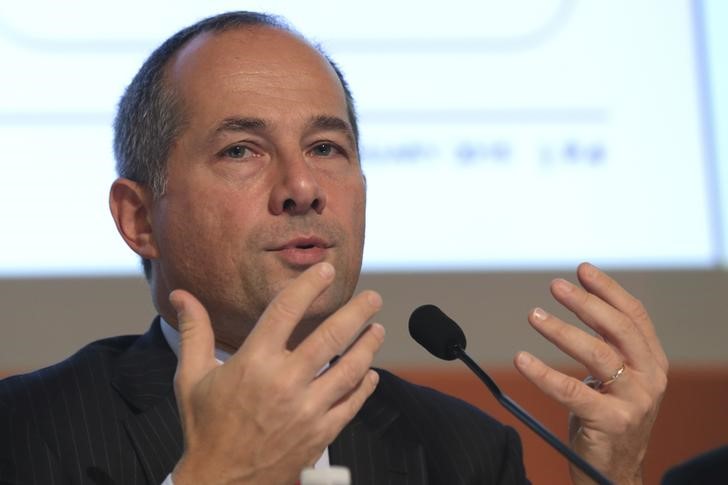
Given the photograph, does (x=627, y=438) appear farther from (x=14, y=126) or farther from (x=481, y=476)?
(x=14, y=126)

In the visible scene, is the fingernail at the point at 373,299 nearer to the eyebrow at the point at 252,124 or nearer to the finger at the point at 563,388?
the finger at the point at 563,388

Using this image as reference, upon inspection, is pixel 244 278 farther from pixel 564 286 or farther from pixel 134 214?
pixel 564 286

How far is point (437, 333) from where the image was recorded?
1.97m

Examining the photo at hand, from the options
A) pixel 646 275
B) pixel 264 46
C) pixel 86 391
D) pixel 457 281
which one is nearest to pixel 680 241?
pixel 646 275

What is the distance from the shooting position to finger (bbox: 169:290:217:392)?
5.52ft

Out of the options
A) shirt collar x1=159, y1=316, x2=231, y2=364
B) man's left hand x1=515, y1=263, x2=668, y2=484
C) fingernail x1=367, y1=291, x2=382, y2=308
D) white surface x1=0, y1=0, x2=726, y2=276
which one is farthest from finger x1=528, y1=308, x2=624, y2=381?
white surface x1=0, y1=0, x2=726, y2=276

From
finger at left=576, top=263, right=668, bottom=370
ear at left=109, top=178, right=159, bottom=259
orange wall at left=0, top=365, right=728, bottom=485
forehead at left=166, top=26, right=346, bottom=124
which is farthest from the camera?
orange wall at left=0, top=365, right=728, bottom=485

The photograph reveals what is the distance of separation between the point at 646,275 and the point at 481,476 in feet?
3.21

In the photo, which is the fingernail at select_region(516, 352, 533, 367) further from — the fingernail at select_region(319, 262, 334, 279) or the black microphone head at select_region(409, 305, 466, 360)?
the fingernail at select_region(319, 262, 334, 279)

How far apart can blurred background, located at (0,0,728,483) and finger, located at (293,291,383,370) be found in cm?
125

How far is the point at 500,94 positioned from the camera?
3109mm

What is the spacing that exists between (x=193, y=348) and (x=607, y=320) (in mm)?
695

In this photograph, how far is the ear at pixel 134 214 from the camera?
2266 millimetres

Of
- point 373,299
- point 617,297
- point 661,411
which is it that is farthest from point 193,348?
point 661,411
